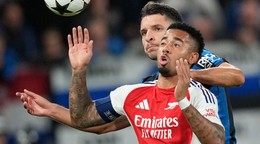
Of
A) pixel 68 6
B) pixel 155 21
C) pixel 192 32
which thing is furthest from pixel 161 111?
pixel 68 6

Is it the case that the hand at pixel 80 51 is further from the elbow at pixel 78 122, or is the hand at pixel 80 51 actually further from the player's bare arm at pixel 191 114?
the player's bare arm at pixel 191 114

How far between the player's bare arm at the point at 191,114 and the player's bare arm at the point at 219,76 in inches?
27.7

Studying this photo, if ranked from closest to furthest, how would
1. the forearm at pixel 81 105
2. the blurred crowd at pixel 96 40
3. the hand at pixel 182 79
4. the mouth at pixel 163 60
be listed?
the hand at pixel 182 79 < the mouth at pixel 163 60 < the forearm at pixel 81 105 < the blurred crowd at pixel 96 40

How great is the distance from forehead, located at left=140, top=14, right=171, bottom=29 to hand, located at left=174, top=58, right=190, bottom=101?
51.1 inches

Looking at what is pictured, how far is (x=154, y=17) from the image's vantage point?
823cm

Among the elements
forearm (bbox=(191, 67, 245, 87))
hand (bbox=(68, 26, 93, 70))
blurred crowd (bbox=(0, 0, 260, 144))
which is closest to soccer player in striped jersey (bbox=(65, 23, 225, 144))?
hand (bbox=(68, 26, 93, 70))

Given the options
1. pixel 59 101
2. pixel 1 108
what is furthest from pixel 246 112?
pixel 1 108

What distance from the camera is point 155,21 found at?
8.18 metres

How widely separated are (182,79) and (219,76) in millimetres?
933

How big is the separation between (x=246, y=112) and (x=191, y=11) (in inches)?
77.3

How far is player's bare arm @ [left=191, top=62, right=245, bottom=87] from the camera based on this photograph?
7.63 meters

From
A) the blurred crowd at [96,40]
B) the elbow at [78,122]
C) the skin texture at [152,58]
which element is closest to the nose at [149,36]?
the skin texture at [152,58]

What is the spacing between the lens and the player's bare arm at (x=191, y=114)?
6.86m

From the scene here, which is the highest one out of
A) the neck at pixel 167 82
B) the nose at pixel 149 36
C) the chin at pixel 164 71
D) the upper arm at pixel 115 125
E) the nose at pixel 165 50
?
the nose at pixel 149 36
